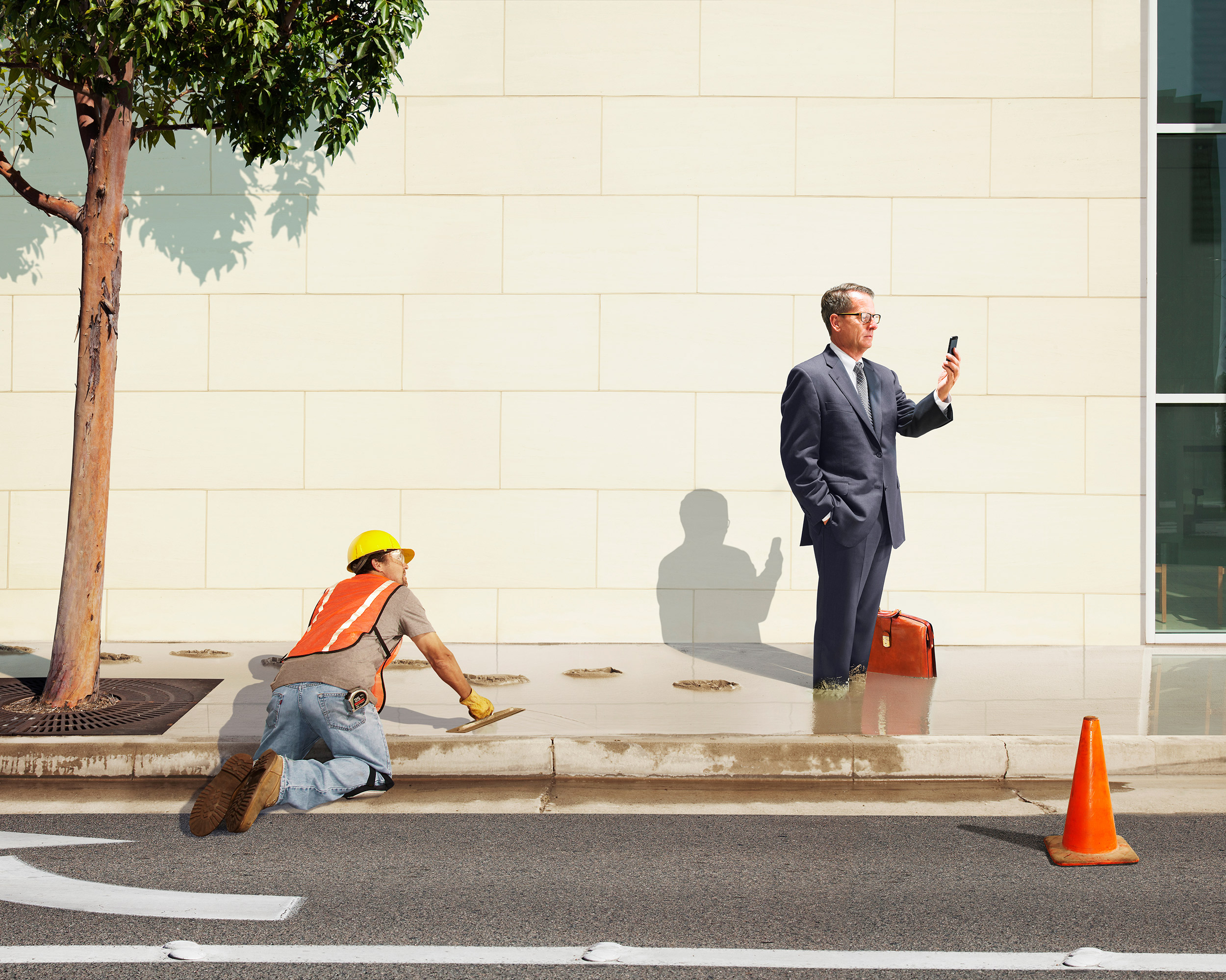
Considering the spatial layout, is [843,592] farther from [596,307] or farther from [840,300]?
[596,307]

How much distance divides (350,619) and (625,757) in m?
1.54

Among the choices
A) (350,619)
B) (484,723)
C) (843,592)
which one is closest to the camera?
(350,619)

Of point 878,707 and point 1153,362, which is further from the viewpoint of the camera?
point 1153,362

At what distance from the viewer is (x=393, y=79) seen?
8.80 m

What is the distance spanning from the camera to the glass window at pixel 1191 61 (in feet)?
29.0

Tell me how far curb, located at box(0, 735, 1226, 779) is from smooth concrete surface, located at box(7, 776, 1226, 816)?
0.04 meters

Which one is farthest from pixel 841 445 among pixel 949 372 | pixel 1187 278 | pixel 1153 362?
pixel 1187 278

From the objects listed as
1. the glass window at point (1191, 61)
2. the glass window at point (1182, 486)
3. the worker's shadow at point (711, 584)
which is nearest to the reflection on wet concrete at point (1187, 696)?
the glass window at point (1182, 486)

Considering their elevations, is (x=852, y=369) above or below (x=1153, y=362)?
below

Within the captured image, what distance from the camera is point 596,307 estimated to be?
872cm

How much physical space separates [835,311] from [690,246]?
232 centimetres

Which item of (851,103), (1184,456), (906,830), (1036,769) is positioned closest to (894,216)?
(851,103)

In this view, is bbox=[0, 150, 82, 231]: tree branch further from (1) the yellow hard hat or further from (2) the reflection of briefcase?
(2) the reflection of briefcase

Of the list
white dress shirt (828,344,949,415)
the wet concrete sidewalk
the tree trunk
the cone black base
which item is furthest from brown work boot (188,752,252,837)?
white dress shirt (828,344,949,415)
